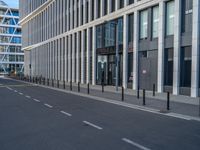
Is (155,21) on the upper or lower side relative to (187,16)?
upper

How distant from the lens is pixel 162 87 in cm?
2434

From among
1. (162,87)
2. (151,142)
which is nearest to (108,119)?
(151,142)

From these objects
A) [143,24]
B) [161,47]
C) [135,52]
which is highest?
[143,24]

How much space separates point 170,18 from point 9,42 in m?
97.6

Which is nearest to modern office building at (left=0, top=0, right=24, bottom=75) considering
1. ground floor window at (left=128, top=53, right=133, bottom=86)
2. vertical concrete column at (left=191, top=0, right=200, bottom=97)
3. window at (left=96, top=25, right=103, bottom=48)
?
window at (left=96, top=25, right=103, bottom=48)

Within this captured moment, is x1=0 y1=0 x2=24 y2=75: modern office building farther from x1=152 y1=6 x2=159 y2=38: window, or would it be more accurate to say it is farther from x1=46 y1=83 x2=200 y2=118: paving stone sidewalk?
x1=46 y1=83 x2=200 y2=118: paving stone sidewalk

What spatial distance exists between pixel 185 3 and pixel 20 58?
99107mm

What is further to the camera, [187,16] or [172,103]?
[187,16]

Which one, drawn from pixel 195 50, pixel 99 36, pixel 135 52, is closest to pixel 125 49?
pixel 135 52

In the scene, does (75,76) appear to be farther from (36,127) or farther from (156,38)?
(36,127)

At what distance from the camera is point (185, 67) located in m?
22.2

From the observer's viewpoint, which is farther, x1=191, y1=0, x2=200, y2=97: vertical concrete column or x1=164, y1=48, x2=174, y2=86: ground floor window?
x1=164, y1=48, x2=174, y2=86: ground floor window

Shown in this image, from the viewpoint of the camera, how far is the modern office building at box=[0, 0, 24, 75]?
4333 inches

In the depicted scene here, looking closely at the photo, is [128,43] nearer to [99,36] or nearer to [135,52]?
[135,52]
